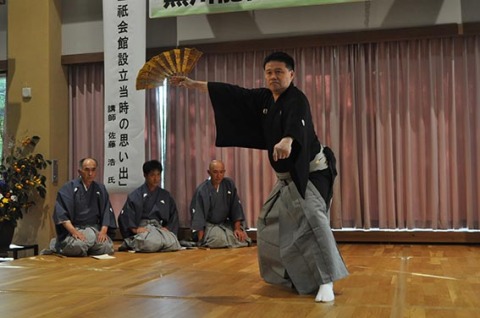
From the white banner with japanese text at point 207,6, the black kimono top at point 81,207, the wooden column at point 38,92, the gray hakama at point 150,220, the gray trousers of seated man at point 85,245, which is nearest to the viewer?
the gray trousers of seated man at point 85,245

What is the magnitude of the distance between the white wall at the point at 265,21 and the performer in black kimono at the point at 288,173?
337cm

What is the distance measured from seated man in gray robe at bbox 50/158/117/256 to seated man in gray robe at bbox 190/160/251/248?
963 mm

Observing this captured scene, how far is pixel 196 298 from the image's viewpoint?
327 centimetres

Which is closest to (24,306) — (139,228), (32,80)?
(139,228)

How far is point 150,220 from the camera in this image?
620 cm

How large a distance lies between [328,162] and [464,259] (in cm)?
219

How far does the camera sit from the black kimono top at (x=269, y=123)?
3223 millimetres

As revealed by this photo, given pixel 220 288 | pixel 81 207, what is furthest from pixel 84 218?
pixel 220 288

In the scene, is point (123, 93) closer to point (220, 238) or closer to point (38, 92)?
point (38, 92)

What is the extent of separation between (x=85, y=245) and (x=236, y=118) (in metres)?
2.65

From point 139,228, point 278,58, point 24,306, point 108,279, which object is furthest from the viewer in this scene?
point 139,228

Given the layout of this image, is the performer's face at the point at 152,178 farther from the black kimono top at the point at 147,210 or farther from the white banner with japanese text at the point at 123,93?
the white banner with japanese text at the point at 123,93

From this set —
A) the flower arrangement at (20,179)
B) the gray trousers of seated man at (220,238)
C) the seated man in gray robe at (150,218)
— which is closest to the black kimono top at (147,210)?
the seated man in gray robe at (150,218)

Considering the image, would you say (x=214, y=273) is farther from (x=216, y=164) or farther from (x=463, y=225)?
(x=463, y=225)
